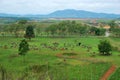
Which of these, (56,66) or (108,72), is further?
(56,66)

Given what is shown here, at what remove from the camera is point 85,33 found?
123m

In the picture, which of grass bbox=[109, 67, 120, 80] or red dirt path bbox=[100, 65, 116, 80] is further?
red dirt path bbox=[100, 65, 116, 80]

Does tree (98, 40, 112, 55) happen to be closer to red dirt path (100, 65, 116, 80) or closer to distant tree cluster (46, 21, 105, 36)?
red dirt path (100, 65, 116, 80)

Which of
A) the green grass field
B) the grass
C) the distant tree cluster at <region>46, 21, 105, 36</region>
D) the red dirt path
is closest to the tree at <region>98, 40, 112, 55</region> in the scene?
the green grass field

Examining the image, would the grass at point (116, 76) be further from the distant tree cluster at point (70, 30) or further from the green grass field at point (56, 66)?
the distant tree cluster at point (70, 30)

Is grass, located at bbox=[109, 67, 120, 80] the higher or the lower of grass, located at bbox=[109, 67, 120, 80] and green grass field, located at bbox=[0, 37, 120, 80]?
the lower

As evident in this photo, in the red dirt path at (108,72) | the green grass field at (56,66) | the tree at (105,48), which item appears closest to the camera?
the green grass field at (56,66)

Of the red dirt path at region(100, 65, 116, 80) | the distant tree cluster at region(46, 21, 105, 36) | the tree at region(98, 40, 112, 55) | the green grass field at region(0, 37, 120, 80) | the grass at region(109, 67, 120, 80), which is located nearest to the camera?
the green grass field at region(0, 37, 120, 80)

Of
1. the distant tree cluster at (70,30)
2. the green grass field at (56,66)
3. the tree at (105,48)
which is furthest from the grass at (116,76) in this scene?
the distant tree cluster at (70,30)

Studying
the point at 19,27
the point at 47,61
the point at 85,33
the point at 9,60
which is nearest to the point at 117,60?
the point at 47,61

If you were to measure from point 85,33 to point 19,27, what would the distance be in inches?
1208

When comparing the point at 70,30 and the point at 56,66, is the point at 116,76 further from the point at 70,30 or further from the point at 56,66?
the point at 70,30

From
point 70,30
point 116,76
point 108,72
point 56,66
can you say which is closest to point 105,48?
point 108,72

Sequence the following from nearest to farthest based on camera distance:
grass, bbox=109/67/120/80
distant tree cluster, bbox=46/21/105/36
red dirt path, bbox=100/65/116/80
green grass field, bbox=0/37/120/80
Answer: green grass field, bbox=0/37/120/80
grass, bbox=109/67/120/80
red dirt path, bbox=100/65/116/80
distant tree cluster, bbox=46/21/105/36
